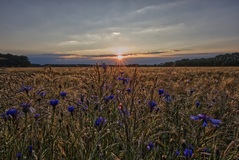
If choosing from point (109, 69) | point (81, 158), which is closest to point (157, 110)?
point (109, 69)

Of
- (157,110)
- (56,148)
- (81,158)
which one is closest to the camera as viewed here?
(81,158)

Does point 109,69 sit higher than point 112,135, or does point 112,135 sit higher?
point 109,69

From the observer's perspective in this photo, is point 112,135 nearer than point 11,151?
No

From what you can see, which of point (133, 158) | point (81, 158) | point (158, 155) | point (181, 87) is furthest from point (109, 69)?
point (181, 87)

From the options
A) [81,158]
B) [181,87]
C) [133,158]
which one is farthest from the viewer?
[181,87]

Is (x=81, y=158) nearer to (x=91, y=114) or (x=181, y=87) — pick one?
(x=91, y=114)

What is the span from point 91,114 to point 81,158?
62cm

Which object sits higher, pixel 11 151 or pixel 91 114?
pixel 91 114

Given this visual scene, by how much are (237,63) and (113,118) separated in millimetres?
85420

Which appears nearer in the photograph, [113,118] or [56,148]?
[56,148]

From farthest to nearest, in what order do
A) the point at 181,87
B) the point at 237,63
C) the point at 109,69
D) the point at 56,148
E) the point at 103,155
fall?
the point at 237,63, the point at 181,87, the point at 109,69, the point at 56,148, the point at 103,155

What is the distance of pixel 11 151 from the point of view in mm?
2018

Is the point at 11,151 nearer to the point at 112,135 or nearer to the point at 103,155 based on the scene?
the point at 103,155

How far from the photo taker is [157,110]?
3.21 meters
